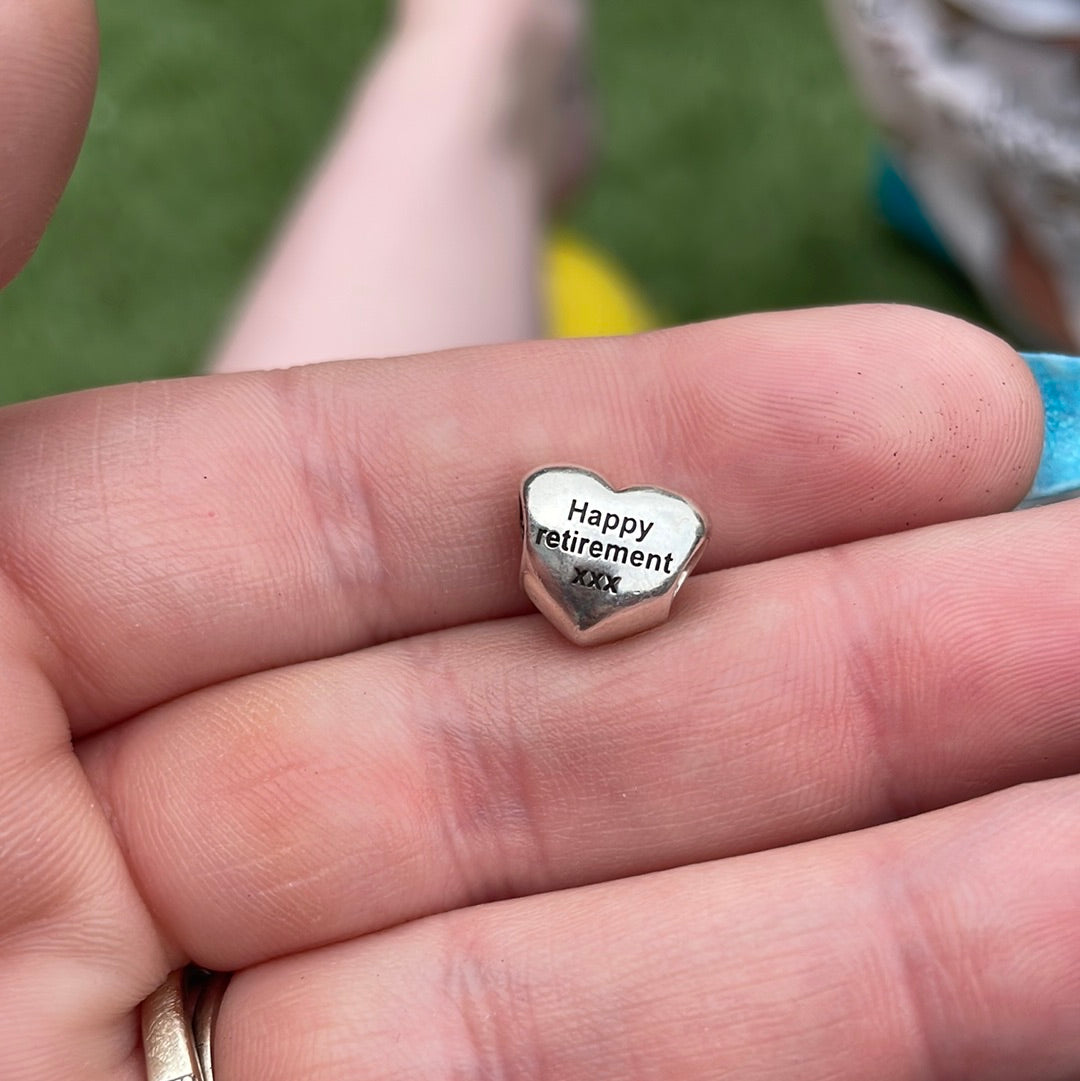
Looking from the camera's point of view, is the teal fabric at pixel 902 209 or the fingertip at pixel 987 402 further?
the teal fabric at pixel 902 209

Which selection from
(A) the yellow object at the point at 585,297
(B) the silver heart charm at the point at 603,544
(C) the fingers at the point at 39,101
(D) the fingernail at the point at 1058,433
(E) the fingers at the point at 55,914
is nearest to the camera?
(C) the fingers at the point at 39,101

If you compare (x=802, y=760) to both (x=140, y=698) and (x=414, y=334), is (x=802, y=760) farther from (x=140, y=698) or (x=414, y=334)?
(x=414, y=334)

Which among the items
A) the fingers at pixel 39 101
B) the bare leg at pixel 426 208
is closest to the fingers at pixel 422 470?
the fingers at pixel 39 101

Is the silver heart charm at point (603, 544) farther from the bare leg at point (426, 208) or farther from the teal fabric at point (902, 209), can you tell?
the teal fabric at point (902, 209)

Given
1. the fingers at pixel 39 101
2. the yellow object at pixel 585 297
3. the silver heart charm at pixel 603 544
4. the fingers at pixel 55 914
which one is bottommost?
the fingers at pixel 55 914

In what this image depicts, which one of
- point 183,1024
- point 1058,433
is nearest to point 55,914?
point 183,1024

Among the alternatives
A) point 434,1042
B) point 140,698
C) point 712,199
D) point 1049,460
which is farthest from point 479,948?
point 712,199

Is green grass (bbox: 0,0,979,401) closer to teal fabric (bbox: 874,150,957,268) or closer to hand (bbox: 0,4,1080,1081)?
teal fabric (bbox: 874,150,957,268)
